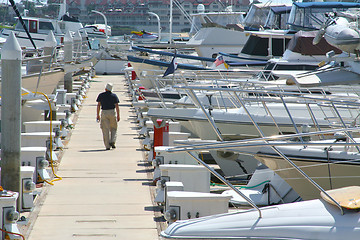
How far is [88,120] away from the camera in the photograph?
19844 millimetres

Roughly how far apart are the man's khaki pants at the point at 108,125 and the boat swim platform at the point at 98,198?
26cm

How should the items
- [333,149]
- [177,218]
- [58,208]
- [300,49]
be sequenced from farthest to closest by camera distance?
[300,49] → [58,208] → [333,149] → [177,218]

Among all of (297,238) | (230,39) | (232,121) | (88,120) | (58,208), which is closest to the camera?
(297,238)

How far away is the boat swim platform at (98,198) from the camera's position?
320 inches

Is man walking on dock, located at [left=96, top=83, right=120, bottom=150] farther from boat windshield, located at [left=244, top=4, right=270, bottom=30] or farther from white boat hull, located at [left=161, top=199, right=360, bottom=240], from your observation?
boat windshield, located at [left=244, top=4, right=270, bottom=30]

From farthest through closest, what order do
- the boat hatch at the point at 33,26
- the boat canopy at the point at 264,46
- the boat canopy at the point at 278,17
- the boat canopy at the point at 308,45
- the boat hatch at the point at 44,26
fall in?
the boat hatch at the point at 44,26, the boat hatch at the point at 33,26, the boat canopy at the point at 278,17, the boat canopy at the point at 264,46, the boat canopy at the point at 308,45

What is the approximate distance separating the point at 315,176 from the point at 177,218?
6.83 feet

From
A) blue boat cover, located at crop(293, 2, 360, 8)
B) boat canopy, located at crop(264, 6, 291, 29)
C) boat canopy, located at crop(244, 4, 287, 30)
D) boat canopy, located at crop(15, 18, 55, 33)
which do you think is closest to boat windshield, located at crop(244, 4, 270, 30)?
boat canopy, located at crop(244, 4, 287, 30)

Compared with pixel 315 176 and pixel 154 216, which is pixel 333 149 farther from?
pixel 154 216

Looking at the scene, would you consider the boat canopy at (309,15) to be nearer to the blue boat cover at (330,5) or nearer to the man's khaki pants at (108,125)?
the blue boat cover at (330,5)

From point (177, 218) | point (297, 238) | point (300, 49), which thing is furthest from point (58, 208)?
point (300, 49)

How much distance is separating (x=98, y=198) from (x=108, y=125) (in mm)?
4698

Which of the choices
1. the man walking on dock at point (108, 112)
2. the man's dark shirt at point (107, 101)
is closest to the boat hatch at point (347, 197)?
the man walking on dock at point (108, 112)

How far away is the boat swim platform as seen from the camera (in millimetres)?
8141
